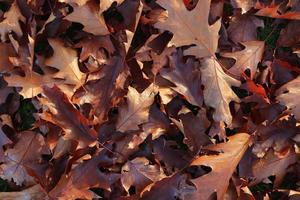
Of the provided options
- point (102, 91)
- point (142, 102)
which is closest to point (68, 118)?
point (102, 91)

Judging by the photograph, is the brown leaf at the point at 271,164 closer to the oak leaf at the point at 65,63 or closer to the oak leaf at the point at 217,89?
the oak leaf at the point at 217,89

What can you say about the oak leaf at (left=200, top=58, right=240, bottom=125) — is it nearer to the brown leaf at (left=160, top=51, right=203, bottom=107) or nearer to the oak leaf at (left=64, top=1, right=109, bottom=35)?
the brown leaf at (left=160, top=51, right=203, bottom=107)

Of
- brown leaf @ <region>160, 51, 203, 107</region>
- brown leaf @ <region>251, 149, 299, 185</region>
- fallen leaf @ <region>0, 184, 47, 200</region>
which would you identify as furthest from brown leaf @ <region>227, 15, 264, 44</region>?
fallen leaf @ <region>0, 184, 47, 200</region>

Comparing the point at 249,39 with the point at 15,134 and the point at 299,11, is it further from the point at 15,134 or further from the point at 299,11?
the point at 15,134

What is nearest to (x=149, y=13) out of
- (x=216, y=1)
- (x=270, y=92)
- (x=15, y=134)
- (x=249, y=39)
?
(x=216, y=1)

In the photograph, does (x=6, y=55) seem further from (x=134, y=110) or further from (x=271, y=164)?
(x=271, y=164)

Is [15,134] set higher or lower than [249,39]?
lower
